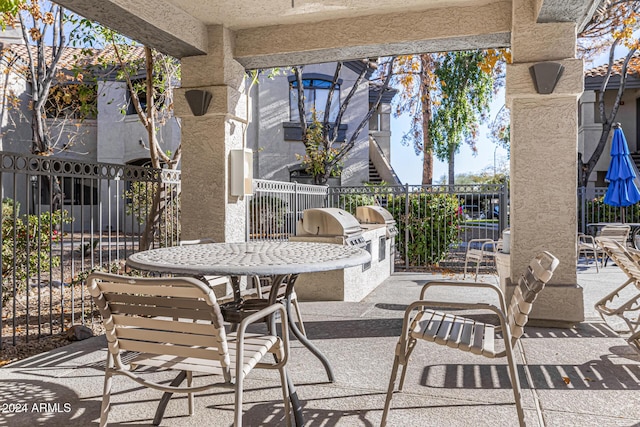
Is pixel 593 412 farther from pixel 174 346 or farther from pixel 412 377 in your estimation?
pixel 174 346

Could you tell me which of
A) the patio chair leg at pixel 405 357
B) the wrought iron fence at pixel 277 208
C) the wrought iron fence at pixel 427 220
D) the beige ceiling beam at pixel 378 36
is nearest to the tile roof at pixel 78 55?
the wrought iron fence at pixel 277 208

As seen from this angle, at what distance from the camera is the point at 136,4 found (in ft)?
14.9

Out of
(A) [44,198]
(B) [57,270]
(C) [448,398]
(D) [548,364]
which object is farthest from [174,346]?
(A) [44,198]

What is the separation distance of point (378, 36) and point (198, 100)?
7.30 feet

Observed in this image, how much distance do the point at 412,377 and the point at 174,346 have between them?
1883mm

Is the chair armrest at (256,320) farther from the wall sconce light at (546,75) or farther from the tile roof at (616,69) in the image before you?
the tile roof at (616,69)

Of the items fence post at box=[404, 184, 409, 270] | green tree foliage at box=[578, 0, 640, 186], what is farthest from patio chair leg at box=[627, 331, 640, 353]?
green tree foliage at box=[578, 0, 640, 186]

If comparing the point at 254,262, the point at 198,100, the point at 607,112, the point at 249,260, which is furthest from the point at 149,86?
the point at 607,112

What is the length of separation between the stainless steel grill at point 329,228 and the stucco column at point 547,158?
211 cm

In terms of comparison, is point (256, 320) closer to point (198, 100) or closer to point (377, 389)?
point (377, 389)

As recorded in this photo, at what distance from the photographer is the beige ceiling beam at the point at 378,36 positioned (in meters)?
5.11

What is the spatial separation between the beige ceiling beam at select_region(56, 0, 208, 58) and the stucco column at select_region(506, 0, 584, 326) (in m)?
3.46

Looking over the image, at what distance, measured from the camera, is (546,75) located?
4684 millimetres

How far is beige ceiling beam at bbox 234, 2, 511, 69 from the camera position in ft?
16.8
